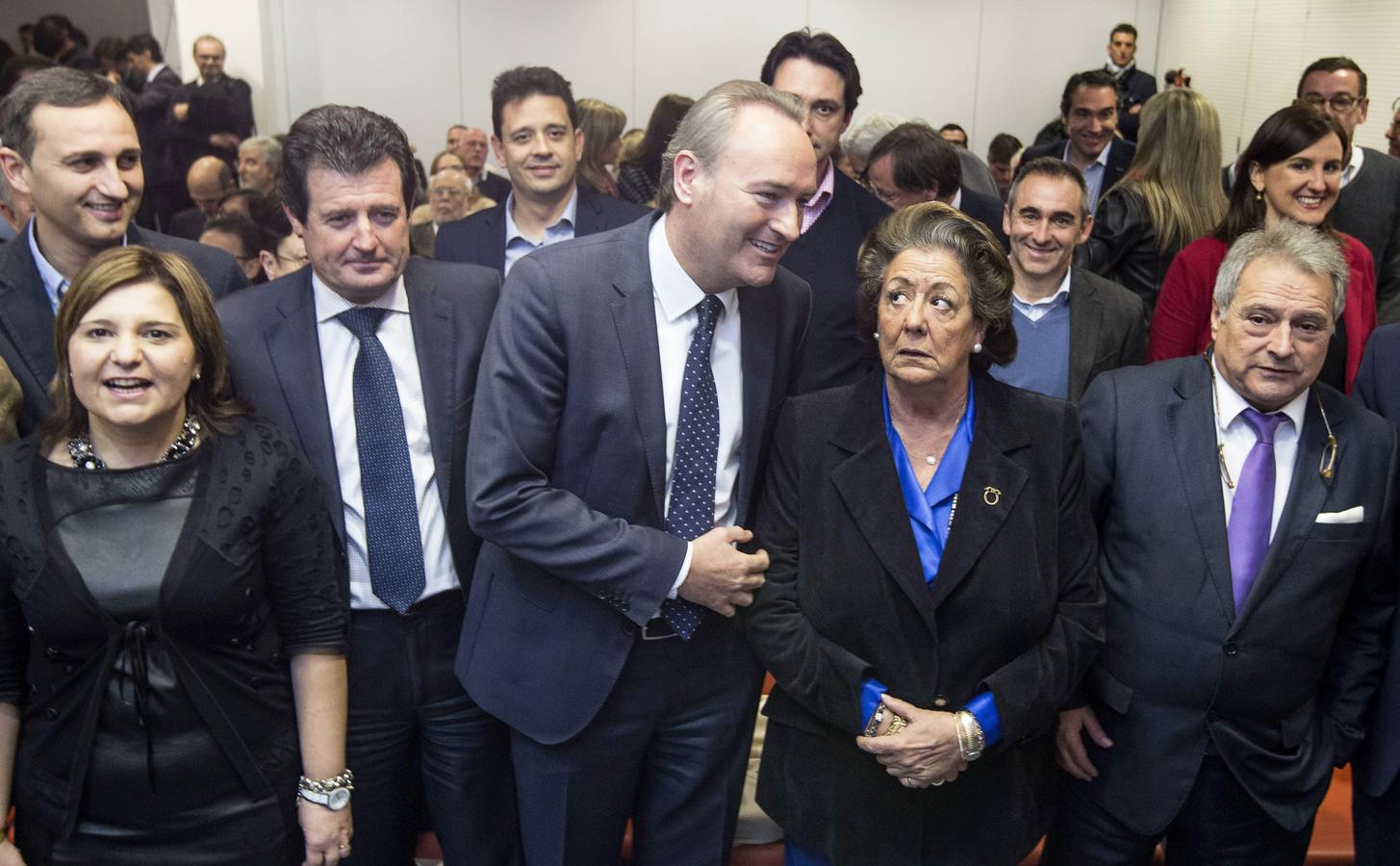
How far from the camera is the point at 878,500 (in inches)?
79.1

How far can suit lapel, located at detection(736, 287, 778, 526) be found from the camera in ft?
6.99

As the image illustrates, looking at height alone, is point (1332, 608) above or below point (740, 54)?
below

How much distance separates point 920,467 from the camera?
2076 mm

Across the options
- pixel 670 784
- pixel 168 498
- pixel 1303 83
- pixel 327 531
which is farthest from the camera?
pixel 1303 83

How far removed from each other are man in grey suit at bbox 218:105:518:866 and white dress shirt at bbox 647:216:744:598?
41cm

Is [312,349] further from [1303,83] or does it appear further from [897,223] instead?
[1303,83]

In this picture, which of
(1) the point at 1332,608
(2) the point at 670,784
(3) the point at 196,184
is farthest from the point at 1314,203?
(3) the point at 196,184

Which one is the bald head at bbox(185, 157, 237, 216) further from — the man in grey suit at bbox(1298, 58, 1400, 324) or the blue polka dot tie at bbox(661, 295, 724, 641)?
the man in grey suit at bbox(1298, 58, 1400, 324)

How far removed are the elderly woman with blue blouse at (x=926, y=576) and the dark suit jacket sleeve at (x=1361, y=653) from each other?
529mm

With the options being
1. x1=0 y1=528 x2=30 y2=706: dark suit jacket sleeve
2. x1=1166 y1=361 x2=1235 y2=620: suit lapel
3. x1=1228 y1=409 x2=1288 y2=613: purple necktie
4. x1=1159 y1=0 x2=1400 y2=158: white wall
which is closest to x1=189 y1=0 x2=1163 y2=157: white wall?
x1=1159 y1=0 x2=1400 y2=158: white wall

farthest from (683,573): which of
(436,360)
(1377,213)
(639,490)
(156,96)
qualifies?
(156,96)

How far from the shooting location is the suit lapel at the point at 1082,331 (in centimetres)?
285

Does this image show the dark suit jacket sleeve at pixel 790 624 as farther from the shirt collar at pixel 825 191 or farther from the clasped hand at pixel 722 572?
the shirt collar at pixel 825 191

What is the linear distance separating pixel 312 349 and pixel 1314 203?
8.08 feet
